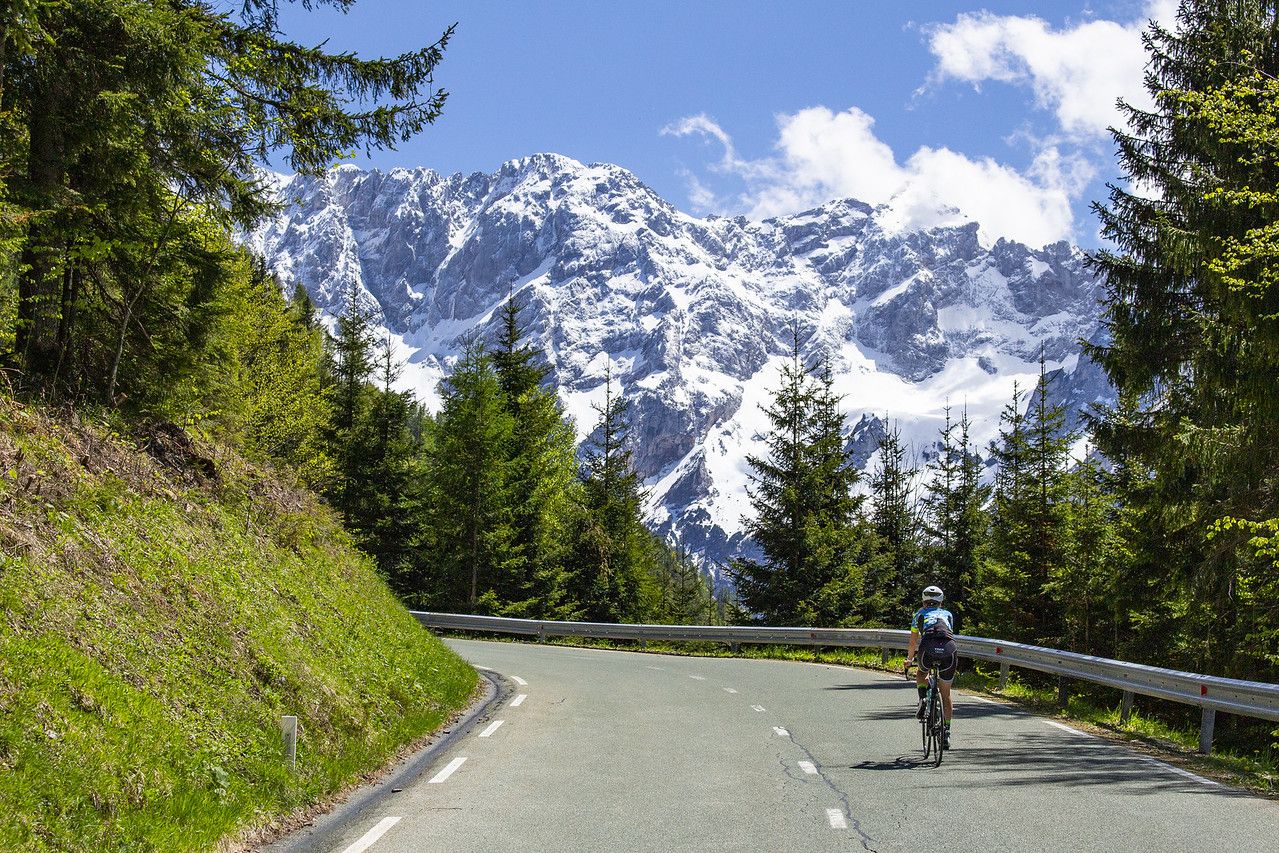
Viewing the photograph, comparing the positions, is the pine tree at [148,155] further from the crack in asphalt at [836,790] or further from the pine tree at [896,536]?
the pine tree at [896,536]

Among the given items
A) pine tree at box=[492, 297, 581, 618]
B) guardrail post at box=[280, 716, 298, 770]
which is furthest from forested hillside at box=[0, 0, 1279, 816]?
pine tree at box=[492, 297, 581, 618]

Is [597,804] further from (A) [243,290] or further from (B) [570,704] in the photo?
(A) [243,290]

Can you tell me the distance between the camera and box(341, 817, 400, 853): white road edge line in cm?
668

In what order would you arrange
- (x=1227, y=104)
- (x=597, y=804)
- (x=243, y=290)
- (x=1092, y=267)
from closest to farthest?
(x=597, y=804)
(x=1227, y=104)
(x=1092, y=267)
(x=243, y=290)

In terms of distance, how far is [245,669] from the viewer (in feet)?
29.6

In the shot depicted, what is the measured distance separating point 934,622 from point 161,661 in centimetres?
813

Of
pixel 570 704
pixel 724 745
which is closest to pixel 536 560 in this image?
pixel 570 704

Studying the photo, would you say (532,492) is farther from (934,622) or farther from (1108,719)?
(934,622)

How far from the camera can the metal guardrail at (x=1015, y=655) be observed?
11.1 m

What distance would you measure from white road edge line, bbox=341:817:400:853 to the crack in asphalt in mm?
3516

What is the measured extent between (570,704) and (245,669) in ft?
Result: 25.2

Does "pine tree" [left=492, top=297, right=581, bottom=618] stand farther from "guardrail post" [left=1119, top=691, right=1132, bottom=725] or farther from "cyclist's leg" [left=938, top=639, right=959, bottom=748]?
"cyclist's leg" [left=938, top=639, right=959, bottom=748]

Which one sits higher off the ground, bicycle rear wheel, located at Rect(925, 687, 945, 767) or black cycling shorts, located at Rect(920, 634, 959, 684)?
black cycling shorts, located at Rect(920, 634, 959, 684)

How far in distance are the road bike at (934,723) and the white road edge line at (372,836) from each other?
582cm
